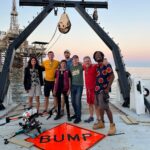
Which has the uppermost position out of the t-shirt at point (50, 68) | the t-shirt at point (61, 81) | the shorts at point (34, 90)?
the t-shirt at point (50, 68)

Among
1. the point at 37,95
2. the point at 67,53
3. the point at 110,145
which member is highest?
the point at 67,53

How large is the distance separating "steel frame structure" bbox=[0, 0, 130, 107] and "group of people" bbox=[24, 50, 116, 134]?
175cm

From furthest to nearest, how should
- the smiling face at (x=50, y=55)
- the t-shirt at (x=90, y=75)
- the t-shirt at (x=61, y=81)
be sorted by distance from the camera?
the smiling face at (x=50, y=55) → the t-shirt at (x=61, y=81) → the t-shirt at (x=90, y=75)

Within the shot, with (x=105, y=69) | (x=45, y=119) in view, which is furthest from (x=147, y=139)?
(x=45, y=119)

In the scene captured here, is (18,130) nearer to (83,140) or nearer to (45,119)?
(45,119)

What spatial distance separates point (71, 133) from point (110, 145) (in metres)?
1.01

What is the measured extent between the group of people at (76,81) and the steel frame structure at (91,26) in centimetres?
175

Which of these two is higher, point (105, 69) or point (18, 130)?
point (105, 69)

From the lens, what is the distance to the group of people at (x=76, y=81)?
5605 millimetres

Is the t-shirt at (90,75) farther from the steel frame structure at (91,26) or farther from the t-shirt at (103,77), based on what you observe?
the steel frame structure at (91,26)

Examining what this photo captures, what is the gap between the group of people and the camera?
5605 millimetres

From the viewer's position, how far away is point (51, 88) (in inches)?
287

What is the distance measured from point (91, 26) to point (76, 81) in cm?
323

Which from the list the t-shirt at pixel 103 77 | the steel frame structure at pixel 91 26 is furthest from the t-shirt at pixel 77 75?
the steel frame structure at pixel 91 26
